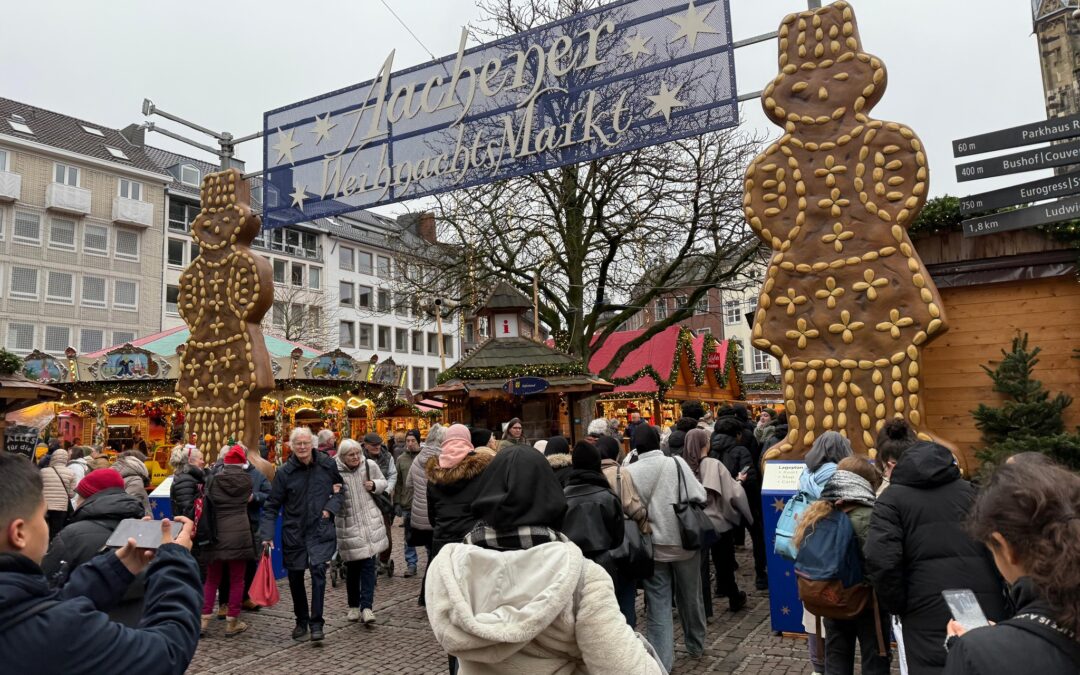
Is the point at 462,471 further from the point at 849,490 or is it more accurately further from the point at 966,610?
the point at 966,610

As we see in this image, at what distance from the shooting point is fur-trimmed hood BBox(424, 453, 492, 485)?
4.91 meters

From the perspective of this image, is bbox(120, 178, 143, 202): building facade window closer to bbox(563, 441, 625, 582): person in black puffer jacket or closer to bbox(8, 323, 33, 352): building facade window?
bbox(8, 323, 33, 352): building facade window

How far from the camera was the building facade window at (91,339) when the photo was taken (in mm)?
35531

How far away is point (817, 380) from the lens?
6.34m

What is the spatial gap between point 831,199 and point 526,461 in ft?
16.1

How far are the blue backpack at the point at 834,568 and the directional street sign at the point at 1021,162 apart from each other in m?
3.79

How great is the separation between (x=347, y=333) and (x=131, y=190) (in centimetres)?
1514

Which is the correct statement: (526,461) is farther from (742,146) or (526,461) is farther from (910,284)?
(742,146)

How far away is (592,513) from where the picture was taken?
4098 millimetres

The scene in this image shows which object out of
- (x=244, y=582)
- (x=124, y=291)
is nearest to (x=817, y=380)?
(x=244, y=582)

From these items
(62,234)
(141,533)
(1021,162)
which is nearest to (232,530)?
(141,533)

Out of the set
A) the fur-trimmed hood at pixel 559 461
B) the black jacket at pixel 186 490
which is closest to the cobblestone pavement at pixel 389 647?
the black jacket at pixel 186 490

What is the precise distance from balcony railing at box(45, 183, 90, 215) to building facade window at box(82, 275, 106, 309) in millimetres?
3268

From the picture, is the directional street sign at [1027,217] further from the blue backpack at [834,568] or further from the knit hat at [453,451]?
the knit hat at [453,451]
